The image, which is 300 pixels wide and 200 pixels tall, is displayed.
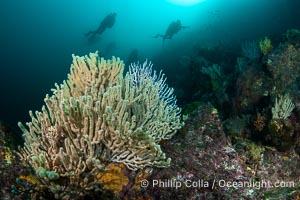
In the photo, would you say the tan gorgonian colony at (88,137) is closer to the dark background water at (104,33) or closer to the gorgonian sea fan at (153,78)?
the gorgonian sea fan at (153,78)

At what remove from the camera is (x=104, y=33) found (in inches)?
3314

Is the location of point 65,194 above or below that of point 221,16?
below

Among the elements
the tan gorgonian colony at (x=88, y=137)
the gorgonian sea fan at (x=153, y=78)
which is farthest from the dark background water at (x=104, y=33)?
the tan gorgonian colony at (x=88, y=137)

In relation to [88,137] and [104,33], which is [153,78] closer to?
[88,137]

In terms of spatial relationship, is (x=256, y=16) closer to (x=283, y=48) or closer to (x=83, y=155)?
(x=283, y=48)

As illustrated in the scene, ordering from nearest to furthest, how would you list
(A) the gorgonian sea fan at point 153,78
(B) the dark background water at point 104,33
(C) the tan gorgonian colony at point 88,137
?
(C) the tan gorgonian colony at point 88,137, (A) the gorgonian sea fan at point 153,78, (B) the dark background water at point 104,33

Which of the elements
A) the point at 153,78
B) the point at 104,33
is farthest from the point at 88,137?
the point at 104,33

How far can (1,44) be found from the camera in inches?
3172

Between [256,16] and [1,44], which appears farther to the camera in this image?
[1,44]

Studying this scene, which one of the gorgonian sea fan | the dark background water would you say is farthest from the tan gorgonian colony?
the dark background water

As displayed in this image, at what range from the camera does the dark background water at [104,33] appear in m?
24.9

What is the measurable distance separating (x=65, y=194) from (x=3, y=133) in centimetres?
152

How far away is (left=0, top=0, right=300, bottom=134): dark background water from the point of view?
2491cm

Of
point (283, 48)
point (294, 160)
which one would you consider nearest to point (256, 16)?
point (283, 48)
